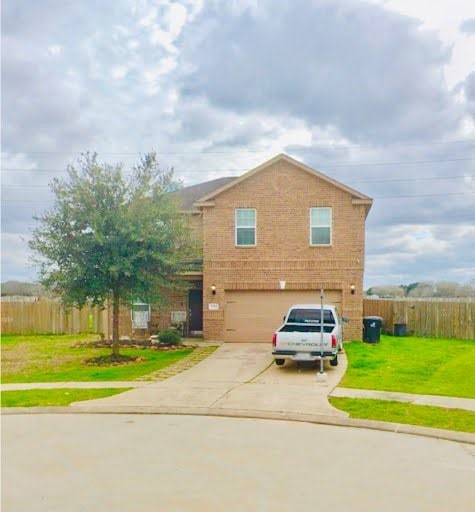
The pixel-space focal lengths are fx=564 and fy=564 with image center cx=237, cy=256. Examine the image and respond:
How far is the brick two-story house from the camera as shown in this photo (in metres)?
21.9

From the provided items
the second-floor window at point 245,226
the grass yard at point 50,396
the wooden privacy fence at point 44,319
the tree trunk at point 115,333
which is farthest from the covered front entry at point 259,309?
the grass yard at point 50,396

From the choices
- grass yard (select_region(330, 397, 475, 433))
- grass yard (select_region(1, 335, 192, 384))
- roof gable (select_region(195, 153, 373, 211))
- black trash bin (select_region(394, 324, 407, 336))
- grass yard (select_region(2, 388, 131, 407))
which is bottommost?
grass yard (select_region(1, 335, 192, 384))

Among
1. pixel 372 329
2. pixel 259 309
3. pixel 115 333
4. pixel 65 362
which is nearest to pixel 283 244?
pixel 259 309

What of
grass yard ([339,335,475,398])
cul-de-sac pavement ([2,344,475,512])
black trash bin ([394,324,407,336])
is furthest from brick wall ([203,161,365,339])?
cul-de-sac pavement ([2,344,475,512])

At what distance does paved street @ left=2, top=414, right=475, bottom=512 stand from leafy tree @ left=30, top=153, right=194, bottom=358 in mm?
8178

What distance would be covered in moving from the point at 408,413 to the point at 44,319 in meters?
22.5

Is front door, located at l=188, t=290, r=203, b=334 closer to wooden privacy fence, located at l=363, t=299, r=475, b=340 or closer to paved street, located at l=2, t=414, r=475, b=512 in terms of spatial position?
wooden privacy fence, located at l=363, t=299, r=475, b=340

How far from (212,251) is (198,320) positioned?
13.0 feet

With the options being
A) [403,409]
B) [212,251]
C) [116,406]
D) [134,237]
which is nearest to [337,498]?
[403,409]

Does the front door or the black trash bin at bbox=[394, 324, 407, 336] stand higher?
the front door

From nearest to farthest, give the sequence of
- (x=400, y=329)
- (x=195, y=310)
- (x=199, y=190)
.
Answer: (x=195, y=310)
(x=400, y=329)
(x=199, y=190)

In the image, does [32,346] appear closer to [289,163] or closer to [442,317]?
[289,163]

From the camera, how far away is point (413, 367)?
1608 cm

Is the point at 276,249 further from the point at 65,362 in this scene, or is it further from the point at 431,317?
the point at 65,362
